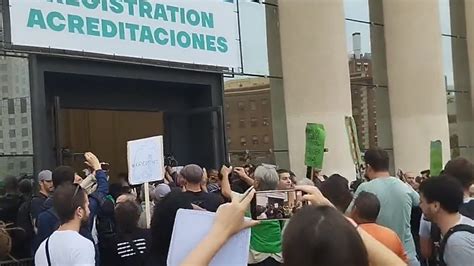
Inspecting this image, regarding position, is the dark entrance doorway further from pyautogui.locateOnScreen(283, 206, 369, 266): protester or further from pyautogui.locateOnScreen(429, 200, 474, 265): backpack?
pyautogui.locateOnScreen(283, 206, 369, 266): protester

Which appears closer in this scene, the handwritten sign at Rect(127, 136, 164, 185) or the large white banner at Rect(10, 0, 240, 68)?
the handwritten sign at Rect(127, 136, 164, 185)

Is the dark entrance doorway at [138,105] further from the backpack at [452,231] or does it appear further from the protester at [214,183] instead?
the backpack at [452,231]

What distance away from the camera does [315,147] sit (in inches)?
402

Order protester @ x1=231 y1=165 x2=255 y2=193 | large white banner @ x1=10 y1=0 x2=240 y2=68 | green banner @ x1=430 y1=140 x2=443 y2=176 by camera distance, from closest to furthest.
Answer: protester @ x1=231 y1=165 x2=255 y2=193 < green banner @ x1=430 y1=140 x2=443 y2=176 < large white banner @ x1=10 y1=0 x2=240 y2=68

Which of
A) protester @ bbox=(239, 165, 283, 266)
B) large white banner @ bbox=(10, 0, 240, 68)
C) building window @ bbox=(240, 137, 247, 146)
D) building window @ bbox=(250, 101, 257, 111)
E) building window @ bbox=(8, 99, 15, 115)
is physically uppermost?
large white banner @ bbox=(10, 0, 240, 68)

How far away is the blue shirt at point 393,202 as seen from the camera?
20.4ft

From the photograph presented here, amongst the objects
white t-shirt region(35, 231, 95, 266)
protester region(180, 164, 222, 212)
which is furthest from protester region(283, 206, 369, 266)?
protester region(180, 164, 222, 212)

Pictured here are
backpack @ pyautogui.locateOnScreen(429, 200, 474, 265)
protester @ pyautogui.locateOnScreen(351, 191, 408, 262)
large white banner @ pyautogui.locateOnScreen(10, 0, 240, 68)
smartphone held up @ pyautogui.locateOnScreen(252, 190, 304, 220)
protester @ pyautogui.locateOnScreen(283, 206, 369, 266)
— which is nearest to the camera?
protester @ pyautogui.locateOnScreen(283, 206, 369, 266)

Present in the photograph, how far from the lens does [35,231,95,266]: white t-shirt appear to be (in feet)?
14.2

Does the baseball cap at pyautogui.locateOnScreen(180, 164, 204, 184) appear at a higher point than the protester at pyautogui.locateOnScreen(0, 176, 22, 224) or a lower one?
higher

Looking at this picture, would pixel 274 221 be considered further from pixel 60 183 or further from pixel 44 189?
pixel 44 189

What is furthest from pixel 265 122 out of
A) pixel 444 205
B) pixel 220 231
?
pixel 220 231

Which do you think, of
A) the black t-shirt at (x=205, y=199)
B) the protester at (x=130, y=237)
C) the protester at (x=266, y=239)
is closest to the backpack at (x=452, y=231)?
the black t-shirt at (x=205, y=199)

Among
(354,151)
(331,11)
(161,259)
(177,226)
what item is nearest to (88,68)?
(354,151)
